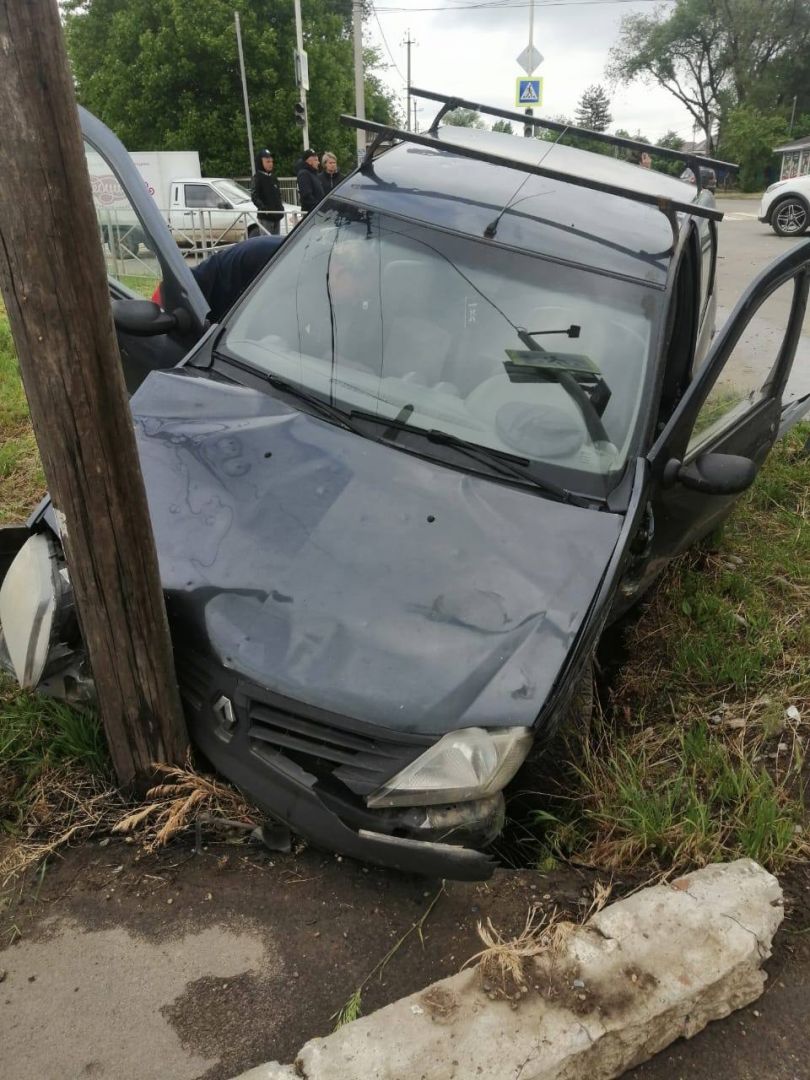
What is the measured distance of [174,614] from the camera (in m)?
2.55

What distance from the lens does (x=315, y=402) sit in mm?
3109

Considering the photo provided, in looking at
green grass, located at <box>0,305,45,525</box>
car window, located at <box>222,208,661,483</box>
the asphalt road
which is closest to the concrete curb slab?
car window, located at <box>222,208,661,483</box>

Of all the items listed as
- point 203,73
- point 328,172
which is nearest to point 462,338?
point 328,172

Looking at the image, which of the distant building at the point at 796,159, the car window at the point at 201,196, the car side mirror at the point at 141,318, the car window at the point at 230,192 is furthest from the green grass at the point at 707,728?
the distant building at the point at 796,159

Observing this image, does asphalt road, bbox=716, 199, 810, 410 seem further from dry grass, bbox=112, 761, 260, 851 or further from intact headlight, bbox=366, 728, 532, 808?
dry grass, bbox=112, 761, 260, 851

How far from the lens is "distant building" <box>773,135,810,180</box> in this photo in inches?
1194

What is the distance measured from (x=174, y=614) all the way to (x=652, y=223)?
233cm

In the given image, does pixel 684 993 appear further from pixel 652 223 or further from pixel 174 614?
pixel 652 223

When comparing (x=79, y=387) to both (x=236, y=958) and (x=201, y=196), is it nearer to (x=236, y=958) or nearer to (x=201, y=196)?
(x=236, y=958)

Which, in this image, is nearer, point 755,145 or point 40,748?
point 40,748

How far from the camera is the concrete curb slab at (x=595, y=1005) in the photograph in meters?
1.90

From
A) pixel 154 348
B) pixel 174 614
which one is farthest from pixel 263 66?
pixel 174 614

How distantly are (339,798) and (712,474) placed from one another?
5.25ft

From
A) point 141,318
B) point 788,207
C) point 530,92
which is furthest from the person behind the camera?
point 788,207
